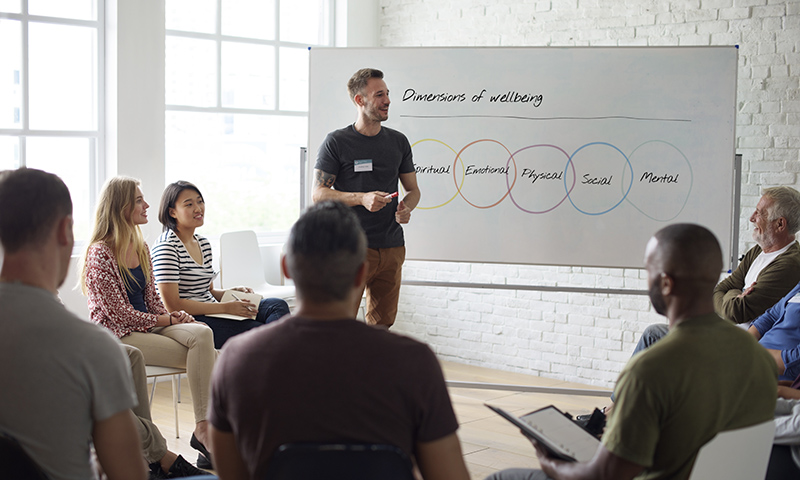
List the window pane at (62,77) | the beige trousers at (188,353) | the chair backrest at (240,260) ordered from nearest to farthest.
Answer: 1. the beige trousers at (188,353)
2. the window pane at (62,77)
3. the chair backrest at (240,260)

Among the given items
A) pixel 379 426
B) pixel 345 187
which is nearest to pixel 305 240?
pixel 379 426

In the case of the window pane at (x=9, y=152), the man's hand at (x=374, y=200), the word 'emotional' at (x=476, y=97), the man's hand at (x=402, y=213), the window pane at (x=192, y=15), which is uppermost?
the window pane at (x=192, y=15)

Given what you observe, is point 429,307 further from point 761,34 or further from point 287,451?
point 287,451

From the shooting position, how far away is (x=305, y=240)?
138cm

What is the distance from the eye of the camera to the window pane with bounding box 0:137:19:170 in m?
4.16

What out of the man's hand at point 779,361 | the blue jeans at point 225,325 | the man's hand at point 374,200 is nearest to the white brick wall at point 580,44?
the man's hand at point 779,361

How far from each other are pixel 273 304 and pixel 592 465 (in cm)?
235

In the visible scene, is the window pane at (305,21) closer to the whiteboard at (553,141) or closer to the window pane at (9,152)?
the whiteboard at (553,141)

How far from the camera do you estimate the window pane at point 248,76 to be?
16.9ft

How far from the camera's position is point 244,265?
187 inches

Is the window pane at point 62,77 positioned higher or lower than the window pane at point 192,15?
lower

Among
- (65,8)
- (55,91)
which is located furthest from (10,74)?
(65,8)

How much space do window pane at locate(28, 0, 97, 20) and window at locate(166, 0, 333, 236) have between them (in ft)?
1.75

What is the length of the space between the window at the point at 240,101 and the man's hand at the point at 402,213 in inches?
73.4
